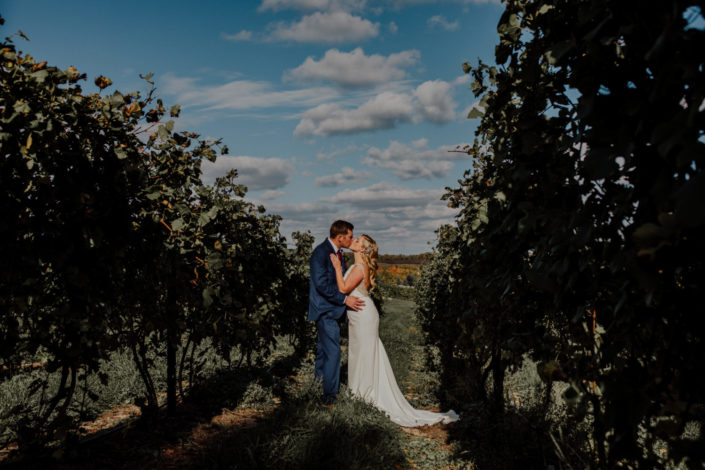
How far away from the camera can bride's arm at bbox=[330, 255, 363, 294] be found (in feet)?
18.3

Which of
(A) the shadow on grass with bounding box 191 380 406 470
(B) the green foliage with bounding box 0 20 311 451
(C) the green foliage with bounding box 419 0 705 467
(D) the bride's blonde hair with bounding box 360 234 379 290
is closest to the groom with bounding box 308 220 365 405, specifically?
(D) the bride's blonde hair with bounding box 360 234 379 290

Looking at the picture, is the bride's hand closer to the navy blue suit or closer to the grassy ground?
the navy blue suit

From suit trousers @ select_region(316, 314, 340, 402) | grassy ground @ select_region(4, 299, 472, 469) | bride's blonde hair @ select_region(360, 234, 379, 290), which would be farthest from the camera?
bride's blonde hair @ select_region(360, 234, 379, 290)

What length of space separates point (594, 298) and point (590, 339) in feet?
1.45

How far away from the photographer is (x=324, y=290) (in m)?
5.48

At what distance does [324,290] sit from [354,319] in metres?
0.56

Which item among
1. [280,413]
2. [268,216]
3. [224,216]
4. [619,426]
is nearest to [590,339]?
[619,426]

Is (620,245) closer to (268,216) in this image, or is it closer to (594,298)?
(594,298)

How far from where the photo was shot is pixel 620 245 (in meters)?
1.54

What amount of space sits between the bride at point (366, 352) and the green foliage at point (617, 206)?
3442 millimetres

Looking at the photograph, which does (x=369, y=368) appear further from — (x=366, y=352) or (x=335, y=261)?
(x=335, y=261)

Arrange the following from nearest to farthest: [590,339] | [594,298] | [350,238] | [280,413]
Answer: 1. [594,298]
2. [590,339]
3. [280,413]
4. [350,238]

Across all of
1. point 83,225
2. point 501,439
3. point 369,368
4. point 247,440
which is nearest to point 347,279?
point 369,368

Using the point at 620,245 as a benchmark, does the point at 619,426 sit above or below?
below
